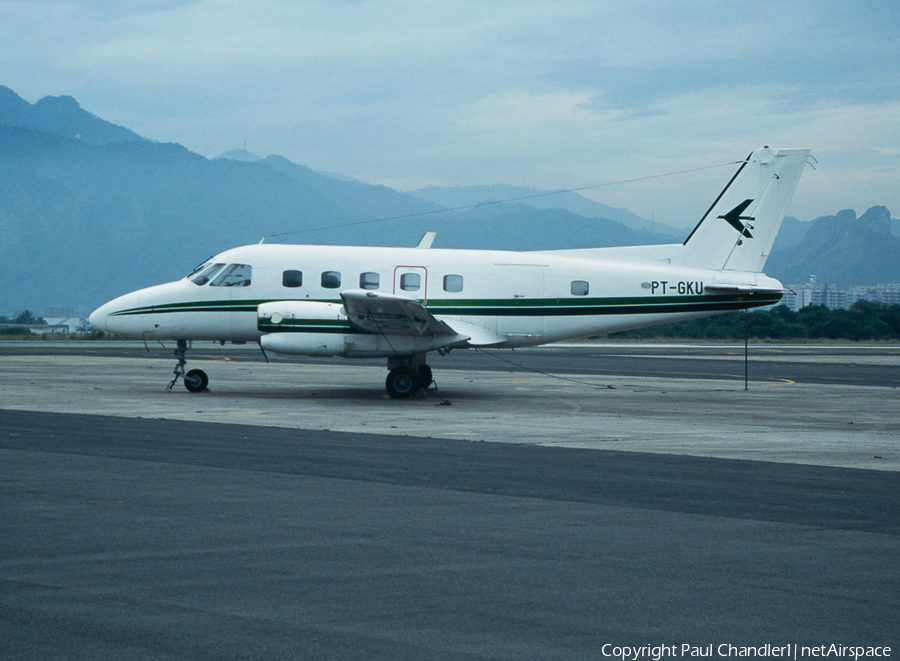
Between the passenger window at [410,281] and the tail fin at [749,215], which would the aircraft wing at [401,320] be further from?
the tail fin at [749,215]

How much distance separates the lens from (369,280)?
2108cm

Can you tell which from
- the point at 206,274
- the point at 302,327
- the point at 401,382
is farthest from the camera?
the point at 206,274

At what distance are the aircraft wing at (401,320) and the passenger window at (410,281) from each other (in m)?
1.07

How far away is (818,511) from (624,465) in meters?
3.12

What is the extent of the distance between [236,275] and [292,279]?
4.62 feet

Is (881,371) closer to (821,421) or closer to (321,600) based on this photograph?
(821,421)

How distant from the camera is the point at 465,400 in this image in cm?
2100

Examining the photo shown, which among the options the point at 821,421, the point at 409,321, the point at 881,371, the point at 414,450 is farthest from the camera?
the point at 881,371

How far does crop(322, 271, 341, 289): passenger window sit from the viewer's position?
21109mm

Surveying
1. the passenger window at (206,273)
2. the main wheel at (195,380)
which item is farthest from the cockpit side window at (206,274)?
the main wheel at (195,380)

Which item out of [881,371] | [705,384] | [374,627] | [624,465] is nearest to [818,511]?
[624,465]

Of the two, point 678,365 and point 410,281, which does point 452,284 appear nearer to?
point 410,281

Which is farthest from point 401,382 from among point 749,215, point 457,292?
point 749,215

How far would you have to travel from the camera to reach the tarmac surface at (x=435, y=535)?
511 centimetres
